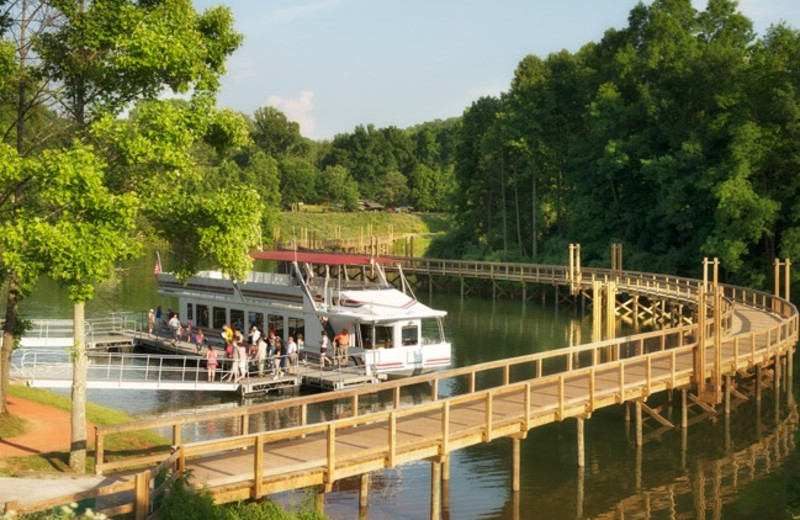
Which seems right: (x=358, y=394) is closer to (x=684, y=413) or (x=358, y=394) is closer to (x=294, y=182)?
(x=684, y=413)

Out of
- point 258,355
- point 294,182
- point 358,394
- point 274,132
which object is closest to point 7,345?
point 358,394

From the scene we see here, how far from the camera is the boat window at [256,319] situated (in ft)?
130

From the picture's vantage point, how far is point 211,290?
1657 inches

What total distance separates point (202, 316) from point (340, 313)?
10.1 metres

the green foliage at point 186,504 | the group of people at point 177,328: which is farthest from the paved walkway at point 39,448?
the group of people at point 177,328

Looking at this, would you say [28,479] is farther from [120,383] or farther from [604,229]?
[604,229]

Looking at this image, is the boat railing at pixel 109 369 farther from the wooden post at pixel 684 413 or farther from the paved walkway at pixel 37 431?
the wooden post at pixel 684 413

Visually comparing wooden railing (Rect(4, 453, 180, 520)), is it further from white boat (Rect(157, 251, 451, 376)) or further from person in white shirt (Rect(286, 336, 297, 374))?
white boat (Rect(157, 251, 451, 376))

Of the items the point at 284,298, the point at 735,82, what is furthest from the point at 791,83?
the point at 284,298

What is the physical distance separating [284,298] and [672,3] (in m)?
45.9

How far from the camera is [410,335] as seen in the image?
35.6m

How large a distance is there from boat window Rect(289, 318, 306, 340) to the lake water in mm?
5083

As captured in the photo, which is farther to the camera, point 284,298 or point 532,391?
point 284,298

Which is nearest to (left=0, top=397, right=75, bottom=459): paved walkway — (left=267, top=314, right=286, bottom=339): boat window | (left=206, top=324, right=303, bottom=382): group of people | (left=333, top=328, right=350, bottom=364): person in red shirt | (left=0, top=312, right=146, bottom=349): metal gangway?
(left=206, top=324, right=303, bottom=382): group of people
